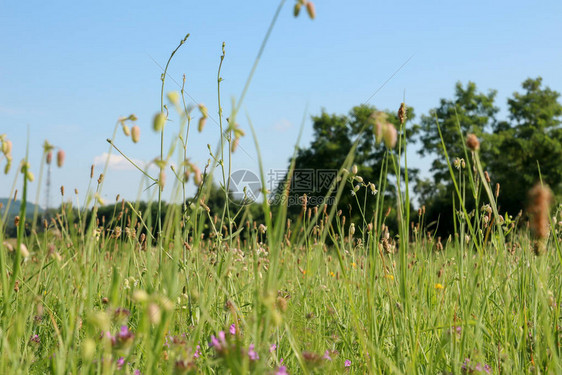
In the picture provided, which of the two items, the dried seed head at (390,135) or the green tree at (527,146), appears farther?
the green tree at (527,146)

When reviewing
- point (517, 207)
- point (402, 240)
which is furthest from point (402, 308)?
point (517, 207)

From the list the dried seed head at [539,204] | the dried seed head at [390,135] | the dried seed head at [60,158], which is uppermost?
the dried seed head at [390,135]

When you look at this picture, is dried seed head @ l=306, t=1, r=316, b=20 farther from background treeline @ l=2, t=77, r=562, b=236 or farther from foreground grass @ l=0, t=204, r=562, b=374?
background treeline @ l=2, t=77, r=562, b=236

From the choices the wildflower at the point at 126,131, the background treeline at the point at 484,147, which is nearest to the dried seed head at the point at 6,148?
→ the wildflower at the point at 126,131

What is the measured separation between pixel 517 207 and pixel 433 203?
14.7 feet

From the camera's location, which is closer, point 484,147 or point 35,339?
point 35,339

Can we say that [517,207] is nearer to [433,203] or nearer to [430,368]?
[433,203]

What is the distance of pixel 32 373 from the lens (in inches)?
72.4

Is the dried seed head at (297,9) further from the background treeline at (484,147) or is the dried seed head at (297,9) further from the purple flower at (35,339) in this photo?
the background treeline at (484,147)

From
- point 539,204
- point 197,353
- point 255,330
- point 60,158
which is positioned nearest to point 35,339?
point 197,353

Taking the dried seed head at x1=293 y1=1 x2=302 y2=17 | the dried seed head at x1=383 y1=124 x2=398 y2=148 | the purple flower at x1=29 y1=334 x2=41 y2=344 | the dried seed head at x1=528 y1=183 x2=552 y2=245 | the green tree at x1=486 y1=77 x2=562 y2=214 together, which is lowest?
the purple flower at x1=29 y1=334 x2=41 y2=344

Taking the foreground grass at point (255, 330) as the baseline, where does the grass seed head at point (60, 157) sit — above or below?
above

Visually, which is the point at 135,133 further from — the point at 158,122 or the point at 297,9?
the point at 297,9

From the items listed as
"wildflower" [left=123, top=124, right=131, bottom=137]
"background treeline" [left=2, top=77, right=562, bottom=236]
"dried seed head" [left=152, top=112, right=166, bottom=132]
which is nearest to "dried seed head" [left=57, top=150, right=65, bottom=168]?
"wildflower" [left=123, top=124, right=131, bottom=137]
